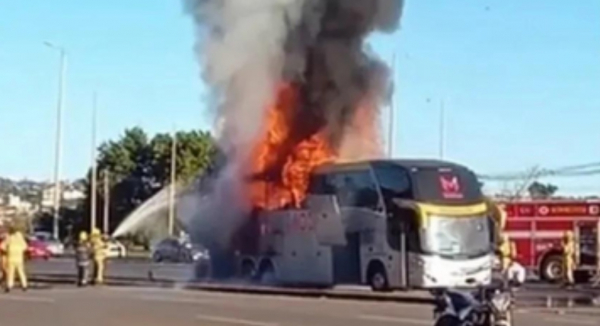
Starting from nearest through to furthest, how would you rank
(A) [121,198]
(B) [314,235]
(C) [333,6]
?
(B) [314,235]
(C) [333,6]
(A) [121,198]

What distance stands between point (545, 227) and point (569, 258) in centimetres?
298

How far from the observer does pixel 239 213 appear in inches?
1635

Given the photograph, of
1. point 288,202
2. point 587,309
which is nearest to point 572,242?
point 288,202

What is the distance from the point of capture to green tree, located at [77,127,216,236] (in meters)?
106

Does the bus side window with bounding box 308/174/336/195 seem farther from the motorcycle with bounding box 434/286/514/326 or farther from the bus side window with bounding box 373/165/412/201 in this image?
the motorcycle with bounding box 434/286/514/326

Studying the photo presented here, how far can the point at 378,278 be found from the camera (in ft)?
121

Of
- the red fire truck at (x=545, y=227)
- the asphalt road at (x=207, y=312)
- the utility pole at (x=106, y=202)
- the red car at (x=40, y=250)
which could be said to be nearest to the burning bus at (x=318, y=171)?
the asphalt road at (x=207, y=312)

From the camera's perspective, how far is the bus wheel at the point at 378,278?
36.4 metres

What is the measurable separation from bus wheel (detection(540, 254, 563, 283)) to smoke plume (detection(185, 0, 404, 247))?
796cm

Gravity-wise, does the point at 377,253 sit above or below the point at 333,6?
below

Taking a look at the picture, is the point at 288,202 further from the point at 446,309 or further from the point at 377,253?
the point at 446,309

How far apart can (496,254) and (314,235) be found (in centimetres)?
494

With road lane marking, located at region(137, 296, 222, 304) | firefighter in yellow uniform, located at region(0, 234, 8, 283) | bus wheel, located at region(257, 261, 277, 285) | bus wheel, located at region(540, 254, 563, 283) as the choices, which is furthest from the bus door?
bus wheel, located at region(540, 254, 563, 283)

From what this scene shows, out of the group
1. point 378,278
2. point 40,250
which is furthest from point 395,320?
point 40,250
